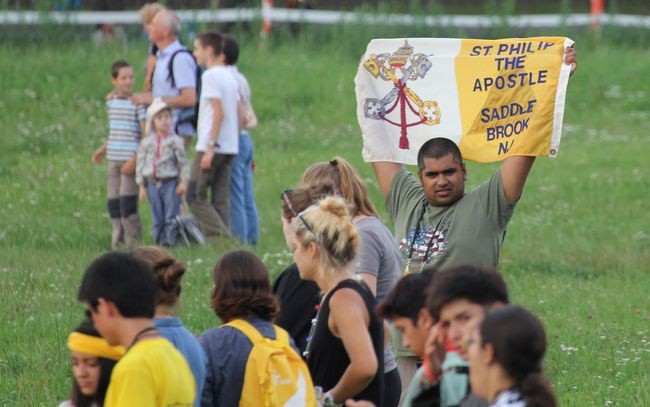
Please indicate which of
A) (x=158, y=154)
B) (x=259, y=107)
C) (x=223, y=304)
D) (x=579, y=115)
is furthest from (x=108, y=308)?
(x=579, y=115)

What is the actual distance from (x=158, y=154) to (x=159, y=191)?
0.43 m

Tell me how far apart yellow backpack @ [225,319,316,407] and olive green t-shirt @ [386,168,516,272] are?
3.53ft

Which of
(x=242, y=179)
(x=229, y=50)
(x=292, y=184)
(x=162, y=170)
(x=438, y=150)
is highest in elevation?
(x=229, y=50)

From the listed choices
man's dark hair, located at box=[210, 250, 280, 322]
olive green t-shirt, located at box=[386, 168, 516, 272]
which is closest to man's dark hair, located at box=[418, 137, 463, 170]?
olive green t-shirt, located at box=[386, 168, 516, 272]

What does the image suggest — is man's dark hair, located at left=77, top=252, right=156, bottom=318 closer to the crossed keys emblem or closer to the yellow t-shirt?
the yellow t-shirt

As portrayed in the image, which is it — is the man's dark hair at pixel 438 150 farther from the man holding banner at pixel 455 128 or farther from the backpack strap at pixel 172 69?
the backpack strap at pixel 172 69

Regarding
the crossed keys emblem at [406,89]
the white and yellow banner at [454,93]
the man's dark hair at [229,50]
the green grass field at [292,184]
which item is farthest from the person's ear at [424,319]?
the man's dark hair at [229,50]

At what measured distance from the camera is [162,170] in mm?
12297

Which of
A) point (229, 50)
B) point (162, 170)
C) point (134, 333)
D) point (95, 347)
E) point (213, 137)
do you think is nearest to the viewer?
point (134, 333)

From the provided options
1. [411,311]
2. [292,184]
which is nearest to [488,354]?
[411,311]

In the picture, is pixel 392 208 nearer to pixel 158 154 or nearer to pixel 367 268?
pixel 367 268

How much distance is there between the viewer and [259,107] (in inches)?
800

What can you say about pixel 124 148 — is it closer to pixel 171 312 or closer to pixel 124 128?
pixel 124 128

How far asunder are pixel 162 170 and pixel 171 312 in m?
7.00
